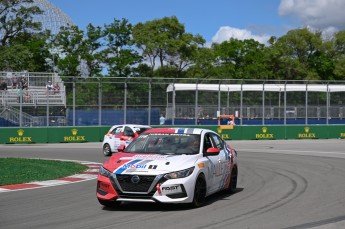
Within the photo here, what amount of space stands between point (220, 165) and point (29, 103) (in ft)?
92.6

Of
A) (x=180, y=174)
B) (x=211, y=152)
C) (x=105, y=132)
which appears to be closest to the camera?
(x=180, y=174)

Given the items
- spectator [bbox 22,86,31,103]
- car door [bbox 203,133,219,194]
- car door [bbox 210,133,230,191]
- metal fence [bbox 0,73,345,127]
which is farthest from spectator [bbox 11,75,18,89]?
car door [bbox 203,133,219,194]

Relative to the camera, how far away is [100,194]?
32.0 feet

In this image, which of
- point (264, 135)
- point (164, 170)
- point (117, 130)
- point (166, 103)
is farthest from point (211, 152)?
point (264, 135)

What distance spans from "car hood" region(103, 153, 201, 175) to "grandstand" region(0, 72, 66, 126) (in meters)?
27.7

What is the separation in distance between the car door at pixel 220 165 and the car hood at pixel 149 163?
3.33ft

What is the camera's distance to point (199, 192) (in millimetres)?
9930

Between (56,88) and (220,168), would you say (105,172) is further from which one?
(56,88)

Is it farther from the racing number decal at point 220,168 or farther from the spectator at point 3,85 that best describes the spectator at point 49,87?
the racing number decal at point 220,168

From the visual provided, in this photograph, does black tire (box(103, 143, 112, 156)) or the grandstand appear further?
the grandstand

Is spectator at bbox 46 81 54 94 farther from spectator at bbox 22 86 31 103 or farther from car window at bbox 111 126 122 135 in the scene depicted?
car window at bbox 111 126 122 135

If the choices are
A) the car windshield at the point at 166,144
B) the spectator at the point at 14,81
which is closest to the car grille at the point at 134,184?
the car windshield at the point at 166,144

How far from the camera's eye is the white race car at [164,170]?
9.32 meters

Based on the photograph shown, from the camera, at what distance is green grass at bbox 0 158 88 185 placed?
49.4 ft
